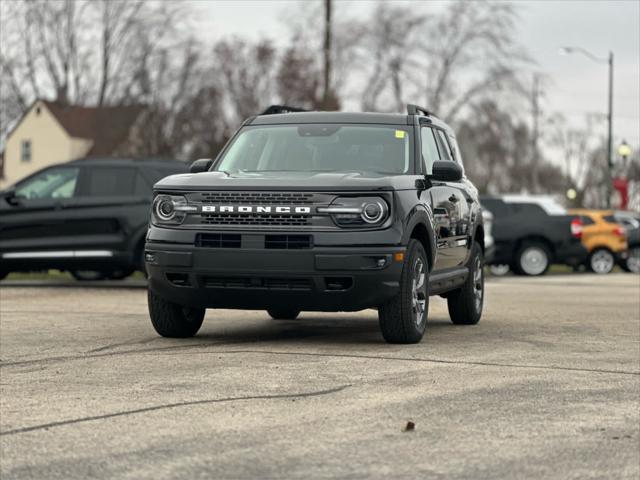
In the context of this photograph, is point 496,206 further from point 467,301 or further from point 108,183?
point 467,301

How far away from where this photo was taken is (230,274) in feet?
32.6

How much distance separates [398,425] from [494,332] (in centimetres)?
537

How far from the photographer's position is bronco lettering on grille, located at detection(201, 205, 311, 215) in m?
9.90

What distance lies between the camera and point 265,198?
32.7 ft

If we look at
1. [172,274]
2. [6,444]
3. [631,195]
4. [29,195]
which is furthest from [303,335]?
[631,195]

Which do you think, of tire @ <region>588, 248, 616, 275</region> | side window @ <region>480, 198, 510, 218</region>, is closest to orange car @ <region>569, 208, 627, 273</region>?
tire @ <region>588, 248, 616, 275</region>

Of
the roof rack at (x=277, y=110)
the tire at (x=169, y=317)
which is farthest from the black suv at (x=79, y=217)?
the tire at (x=169, y=317)

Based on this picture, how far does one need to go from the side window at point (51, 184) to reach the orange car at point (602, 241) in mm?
14451

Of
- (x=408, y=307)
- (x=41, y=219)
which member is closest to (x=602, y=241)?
(x=41, y=219)

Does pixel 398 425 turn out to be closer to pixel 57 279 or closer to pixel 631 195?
pixel 57 279

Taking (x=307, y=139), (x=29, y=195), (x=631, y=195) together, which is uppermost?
(x=307, y=139)

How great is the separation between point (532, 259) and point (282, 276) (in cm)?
1933

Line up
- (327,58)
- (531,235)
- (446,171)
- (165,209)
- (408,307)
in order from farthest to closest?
1. (327,58)
2. (531,235)
3. (446,171)
4. (165,209)
5. (408,307)

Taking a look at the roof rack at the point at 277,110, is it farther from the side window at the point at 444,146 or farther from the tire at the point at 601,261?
the tire at the point at 601,261
